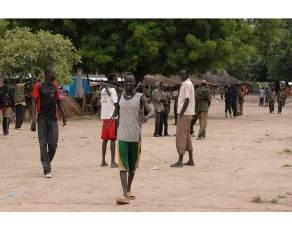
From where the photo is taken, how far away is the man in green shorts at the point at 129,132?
325 inches

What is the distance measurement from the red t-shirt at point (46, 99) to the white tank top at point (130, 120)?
2269mm

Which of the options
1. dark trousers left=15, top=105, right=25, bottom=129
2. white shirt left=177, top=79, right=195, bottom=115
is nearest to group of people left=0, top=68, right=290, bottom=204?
white shirt left=177, top=79, right=195, bottom=115

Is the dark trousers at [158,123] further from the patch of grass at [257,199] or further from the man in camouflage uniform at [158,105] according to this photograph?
the patch of grass at [257,199]

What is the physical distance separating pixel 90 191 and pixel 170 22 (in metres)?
20.6

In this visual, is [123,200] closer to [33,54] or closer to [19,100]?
[19,100]

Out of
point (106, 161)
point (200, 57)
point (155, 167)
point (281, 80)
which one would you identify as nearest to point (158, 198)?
point (155, 167)

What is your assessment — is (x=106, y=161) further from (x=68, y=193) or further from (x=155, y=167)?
(x=68, y=193)

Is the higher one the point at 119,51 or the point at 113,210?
the point at 119,51

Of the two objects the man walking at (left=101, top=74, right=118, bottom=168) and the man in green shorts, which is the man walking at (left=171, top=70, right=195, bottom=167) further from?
the man in green shorts

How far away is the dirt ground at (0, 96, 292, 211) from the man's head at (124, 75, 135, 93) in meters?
1.43

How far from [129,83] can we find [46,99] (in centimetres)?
245

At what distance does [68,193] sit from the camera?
340 inches

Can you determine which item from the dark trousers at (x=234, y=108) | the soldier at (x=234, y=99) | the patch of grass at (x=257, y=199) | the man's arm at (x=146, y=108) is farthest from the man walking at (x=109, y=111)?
the dark trousers at (x=234, y=108)

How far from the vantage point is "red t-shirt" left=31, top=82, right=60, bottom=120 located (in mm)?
10312
